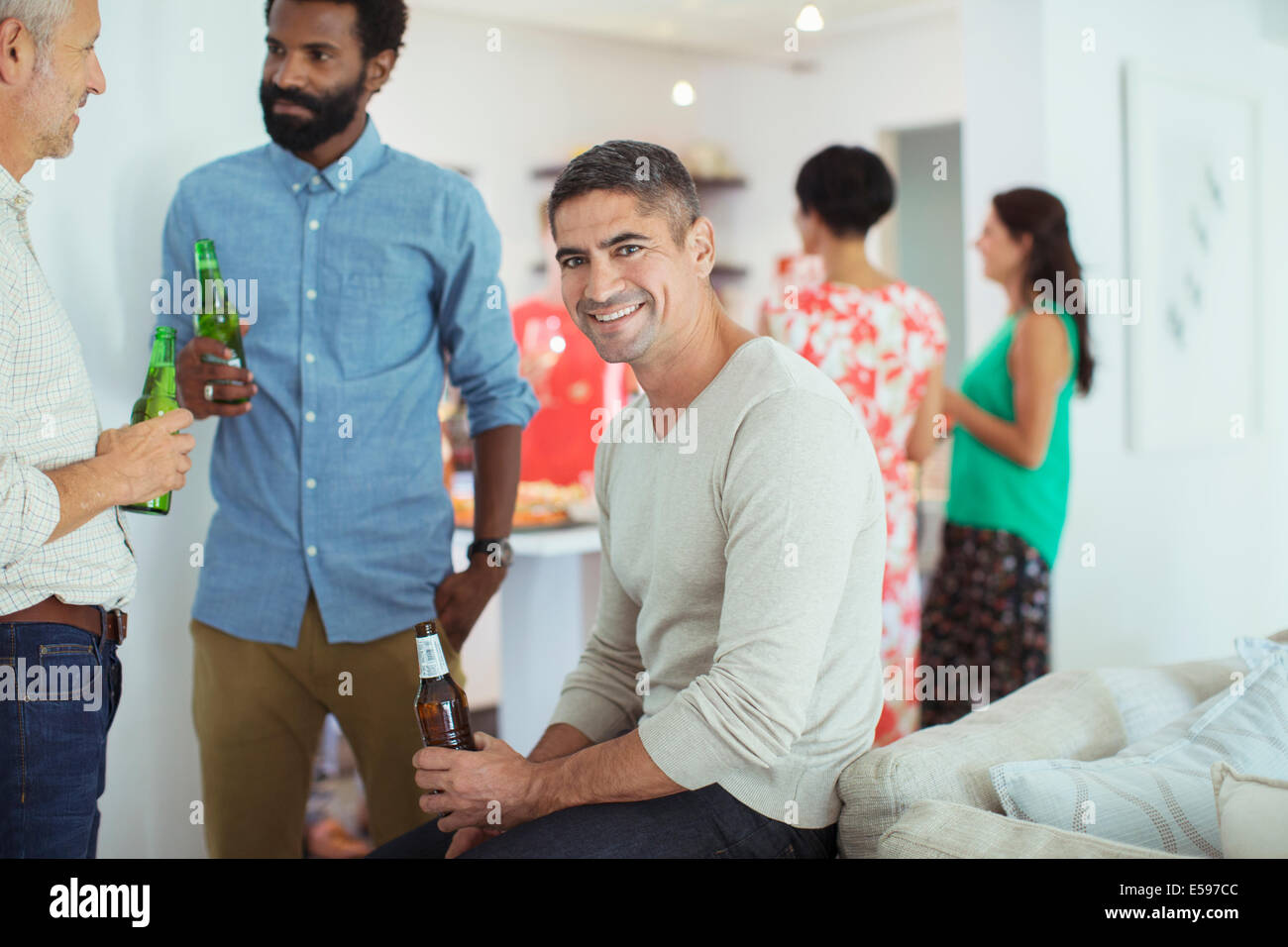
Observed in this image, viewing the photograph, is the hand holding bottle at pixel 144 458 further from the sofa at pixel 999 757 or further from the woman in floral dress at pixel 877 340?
the woman in floral dress at pixel 877 340

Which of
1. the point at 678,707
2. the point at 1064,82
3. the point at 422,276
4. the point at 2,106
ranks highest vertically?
the point at 1064,82

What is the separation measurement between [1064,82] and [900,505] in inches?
63.0

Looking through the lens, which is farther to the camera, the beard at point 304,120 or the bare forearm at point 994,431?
the bare forearm at point 994,431

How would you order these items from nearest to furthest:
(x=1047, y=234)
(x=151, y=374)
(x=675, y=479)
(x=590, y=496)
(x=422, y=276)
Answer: (x=675, y=479) < (x=151, y=374) < (x=422, y=276) < (x=1047, y=234) < (x=590, y=496)

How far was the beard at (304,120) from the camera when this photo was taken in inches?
67.8

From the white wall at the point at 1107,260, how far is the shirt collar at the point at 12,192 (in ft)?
8.65

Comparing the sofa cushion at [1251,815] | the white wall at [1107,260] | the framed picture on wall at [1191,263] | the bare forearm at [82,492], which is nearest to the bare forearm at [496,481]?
the bare forearm at [82,492]

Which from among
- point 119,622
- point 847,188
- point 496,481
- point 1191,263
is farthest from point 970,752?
point 1191,263

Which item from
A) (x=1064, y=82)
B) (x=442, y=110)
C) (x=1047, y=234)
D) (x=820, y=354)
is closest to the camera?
(x=820, y=354)

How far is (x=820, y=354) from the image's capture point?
232 centimetres

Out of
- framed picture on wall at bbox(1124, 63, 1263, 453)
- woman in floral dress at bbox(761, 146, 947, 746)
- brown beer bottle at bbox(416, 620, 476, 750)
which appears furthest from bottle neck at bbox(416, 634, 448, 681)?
framed picture on wall at bbox(1124, 63, 1263, 453)

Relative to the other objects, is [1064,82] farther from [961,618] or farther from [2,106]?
[2,106]

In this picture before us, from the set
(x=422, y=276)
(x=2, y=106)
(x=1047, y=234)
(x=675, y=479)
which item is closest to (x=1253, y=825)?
(x=675, y=479)

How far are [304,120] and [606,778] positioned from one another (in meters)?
1.09
